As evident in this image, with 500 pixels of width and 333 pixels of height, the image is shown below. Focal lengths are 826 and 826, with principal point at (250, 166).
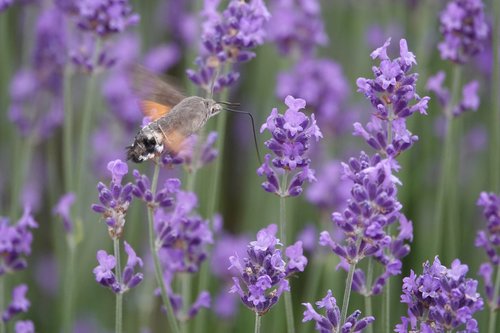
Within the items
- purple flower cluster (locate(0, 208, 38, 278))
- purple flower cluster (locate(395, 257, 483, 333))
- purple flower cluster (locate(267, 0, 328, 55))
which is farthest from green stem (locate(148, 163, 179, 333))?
purple flower cluster (locate(267, 0, 328, 55))

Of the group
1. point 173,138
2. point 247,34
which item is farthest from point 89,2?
point 173,138

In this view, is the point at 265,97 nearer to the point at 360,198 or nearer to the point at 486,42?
the point at 486,42

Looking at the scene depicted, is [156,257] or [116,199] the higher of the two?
[116,199]

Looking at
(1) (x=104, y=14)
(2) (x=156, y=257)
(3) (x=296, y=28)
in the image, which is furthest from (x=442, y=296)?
(3) (x=296, y=28)

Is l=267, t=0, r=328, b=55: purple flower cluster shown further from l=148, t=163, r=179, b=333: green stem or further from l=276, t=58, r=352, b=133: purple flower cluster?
l=148, t=163, r=179, b=333: green stem

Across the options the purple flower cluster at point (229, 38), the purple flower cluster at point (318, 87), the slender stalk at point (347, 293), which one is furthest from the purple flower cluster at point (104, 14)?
the slender stalk at point (347, 293)

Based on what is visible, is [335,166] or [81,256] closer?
[335,166]

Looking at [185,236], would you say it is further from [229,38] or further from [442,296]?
[442,296]
